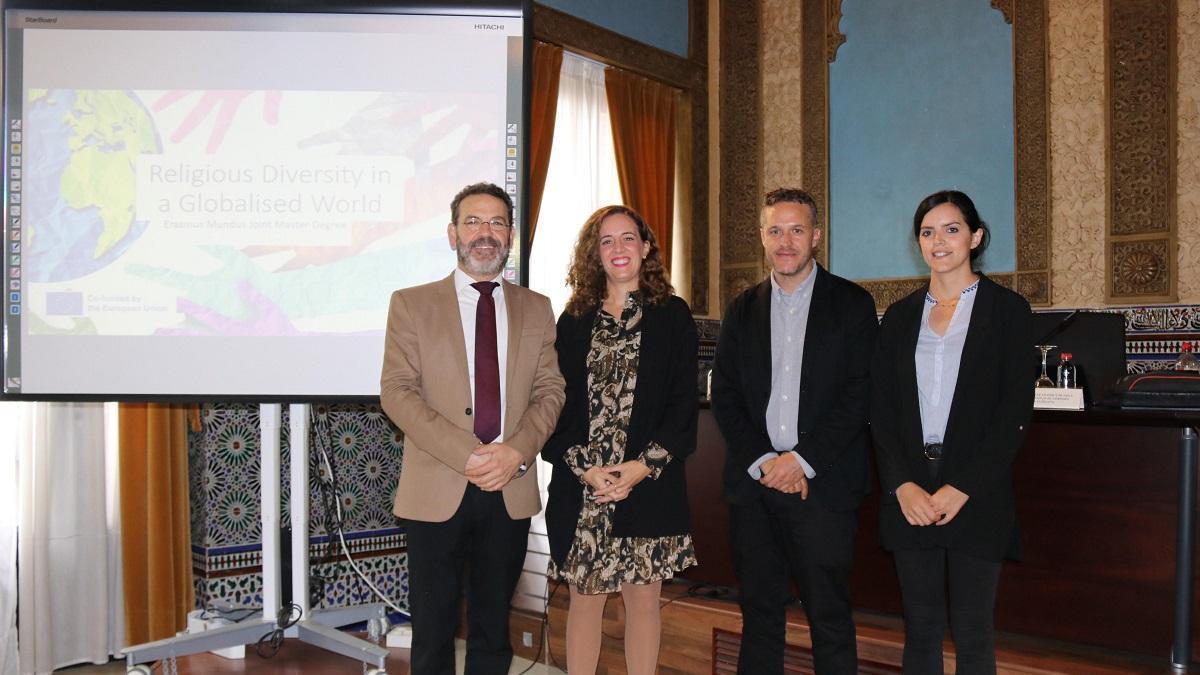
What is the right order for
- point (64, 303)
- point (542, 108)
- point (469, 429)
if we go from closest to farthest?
1. point (469, 429)
2. point (64, 303)
3. point (542, 108)

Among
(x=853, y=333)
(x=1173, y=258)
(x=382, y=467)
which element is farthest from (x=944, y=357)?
(x=1173, y=258)

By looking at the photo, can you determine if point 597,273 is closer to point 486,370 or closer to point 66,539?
point 486,370

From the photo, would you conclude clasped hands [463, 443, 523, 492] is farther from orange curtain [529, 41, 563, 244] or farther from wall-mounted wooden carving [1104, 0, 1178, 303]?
wall-mounted wooden carving [1104, 0, 1178, 303]

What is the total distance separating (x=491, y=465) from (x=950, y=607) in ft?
3.64

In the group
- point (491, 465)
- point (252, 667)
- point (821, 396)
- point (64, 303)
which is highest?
point (64, 303)

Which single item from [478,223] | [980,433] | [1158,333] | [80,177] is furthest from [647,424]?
[1158,333]

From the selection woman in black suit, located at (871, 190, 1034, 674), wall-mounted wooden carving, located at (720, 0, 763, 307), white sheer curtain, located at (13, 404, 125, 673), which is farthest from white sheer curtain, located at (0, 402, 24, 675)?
wall-mounted wooden carving, located at (720, 0, 763, 307)

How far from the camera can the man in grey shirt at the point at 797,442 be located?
92.4 inches

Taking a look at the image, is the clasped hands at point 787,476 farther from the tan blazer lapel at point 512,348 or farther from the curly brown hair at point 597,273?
the tan blazer lapel at point 512,348

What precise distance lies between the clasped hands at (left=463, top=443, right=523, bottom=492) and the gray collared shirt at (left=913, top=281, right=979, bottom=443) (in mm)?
978

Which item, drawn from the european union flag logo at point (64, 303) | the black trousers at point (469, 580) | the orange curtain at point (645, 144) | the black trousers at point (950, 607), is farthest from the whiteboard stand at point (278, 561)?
the orange curtain at point (645, 144)

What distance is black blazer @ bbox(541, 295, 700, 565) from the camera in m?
2.43

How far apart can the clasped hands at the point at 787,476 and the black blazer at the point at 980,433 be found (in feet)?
0.65

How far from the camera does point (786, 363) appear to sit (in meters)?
2.46
